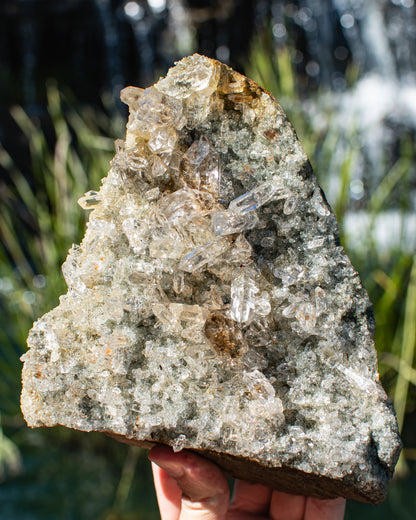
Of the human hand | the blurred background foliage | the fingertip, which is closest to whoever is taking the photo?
the human hand

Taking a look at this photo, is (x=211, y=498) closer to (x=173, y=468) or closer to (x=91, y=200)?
(x=173, y=468)

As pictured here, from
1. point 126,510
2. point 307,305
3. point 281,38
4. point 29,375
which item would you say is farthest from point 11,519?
point 281,38

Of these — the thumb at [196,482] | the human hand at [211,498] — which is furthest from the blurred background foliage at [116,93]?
the thumb at [196,482]

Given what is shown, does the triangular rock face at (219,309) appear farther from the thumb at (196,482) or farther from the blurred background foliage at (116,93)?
the blurred background foliage at (116,93)

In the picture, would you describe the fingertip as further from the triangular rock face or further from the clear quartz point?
the clear quartz point

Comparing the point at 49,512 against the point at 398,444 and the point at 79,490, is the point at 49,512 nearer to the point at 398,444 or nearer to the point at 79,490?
the point at 79,490

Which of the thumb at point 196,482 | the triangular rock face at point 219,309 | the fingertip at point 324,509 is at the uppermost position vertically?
the triangular rock face at point 219,309

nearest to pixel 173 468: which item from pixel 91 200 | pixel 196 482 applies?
pixel 196 482

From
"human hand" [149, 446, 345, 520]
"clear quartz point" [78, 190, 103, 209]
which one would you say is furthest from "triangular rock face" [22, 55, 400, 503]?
"human hand" [149, 446, 345, 520]
